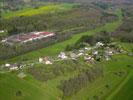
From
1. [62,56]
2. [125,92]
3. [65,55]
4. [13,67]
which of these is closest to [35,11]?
[65,55]

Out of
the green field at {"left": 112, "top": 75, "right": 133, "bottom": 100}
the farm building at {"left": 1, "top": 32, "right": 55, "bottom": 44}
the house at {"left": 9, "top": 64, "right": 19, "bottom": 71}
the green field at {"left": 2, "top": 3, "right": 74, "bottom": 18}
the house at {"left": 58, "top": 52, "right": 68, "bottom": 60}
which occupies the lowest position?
the green field at {"left": 2, "top": 3, "right": 74, "bottom": 18}

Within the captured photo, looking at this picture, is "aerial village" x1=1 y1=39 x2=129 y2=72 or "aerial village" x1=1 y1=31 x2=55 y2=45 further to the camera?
"aerial village" x1=1 y1=31 x2=55 y2=45

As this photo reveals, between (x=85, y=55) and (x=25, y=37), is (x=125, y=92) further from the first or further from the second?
(x=25, y=37)

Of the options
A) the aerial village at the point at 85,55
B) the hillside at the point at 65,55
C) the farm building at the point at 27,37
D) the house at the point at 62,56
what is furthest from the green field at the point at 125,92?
the farm building at the point at 27,37

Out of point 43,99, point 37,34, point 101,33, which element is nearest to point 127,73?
point 43,99

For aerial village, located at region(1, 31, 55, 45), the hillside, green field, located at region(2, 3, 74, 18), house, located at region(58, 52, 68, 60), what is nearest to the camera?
the hillside

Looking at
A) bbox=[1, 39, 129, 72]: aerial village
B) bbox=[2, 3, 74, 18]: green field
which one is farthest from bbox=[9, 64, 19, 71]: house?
bbox=[2, 3, 74, 18]: green field

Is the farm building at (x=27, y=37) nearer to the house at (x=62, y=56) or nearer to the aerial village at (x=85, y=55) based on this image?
the aerial village at (x=85, y=55)

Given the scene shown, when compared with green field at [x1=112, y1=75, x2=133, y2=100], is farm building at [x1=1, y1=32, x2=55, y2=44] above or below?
below

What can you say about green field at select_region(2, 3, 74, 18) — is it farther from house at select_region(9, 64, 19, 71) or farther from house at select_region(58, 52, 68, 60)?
house at select_region(9, 64, 19, 71)
